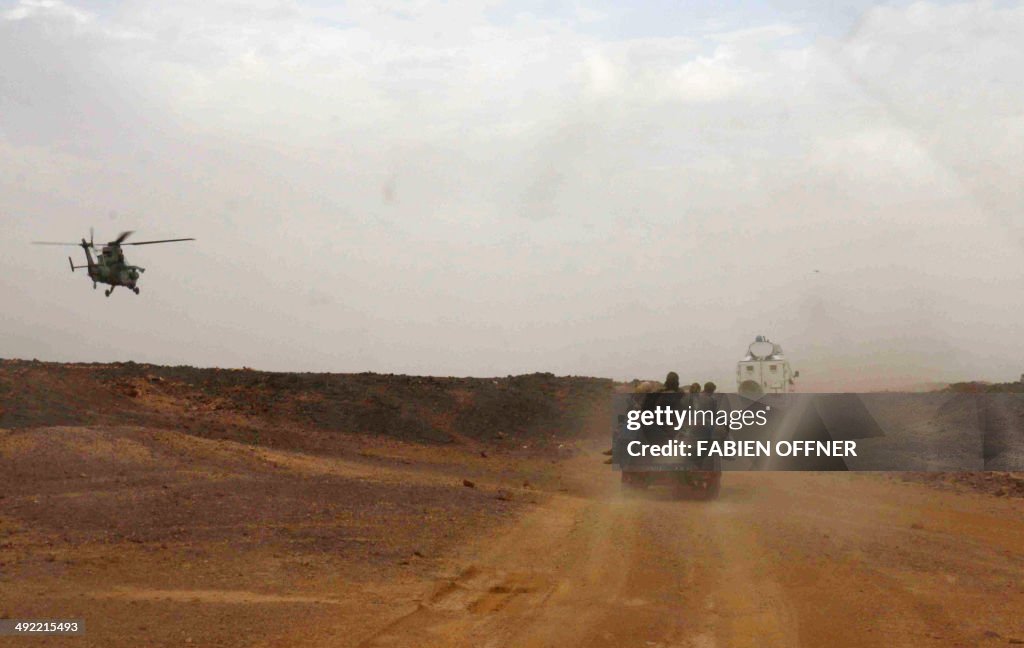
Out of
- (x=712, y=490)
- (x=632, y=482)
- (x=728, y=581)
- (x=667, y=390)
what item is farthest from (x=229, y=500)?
(x=712, y=490)

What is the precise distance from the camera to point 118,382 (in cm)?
3575

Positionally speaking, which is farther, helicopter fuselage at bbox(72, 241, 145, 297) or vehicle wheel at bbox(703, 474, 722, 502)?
helicopter fuselage at bbox(72, 241, 145, 297)

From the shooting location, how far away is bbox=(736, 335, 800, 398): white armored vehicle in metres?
37.6

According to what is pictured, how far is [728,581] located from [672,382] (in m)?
9.10

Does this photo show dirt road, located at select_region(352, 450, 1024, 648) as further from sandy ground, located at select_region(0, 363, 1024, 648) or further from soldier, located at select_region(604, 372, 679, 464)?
soldier, located at select_region(604, 372, 679, 464)

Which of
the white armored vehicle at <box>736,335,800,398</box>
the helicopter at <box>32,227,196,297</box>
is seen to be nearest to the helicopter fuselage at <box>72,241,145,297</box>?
the helicopter at <box>32,227,196,297</box>

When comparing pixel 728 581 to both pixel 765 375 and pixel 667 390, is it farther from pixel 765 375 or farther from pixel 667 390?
pixel 765 375

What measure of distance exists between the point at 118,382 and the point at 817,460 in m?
22.7

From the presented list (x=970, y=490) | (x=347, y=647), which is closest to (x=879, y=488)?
(x=970, y=490)

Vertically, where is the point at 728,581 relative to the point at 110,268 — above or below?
below

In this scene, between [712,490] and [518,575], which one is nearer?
[518,575]

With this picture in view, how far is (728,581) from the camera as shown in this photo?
38.8ft

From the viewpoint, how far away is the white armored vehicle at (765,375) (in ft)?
123

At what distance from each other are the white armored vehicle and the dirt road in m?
18.3
